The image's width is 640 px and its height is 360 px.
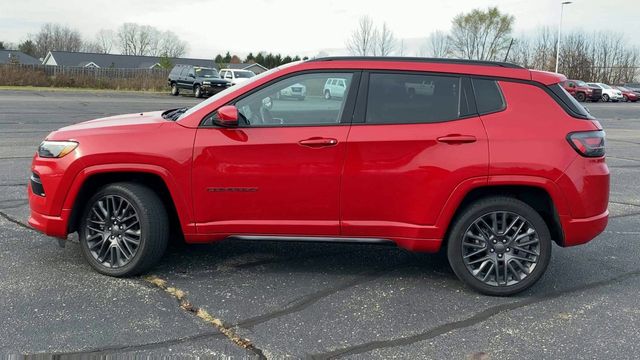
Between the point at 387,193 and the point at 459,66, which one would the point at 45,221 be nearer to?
the point at 387,193

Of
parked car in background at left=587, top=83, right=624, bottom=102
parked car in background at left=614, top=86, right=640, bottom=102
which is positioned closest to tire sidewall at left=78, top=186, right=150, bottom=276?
parked car in background at left=587, top=83, right=624, bottom=102

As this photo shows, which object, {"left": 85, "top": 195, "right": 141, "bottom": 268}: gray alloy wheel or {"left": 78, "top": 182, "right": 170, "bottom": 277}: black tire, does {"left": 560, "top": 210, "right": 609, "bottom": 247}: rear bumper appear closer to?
{"left": 78, "top": 182, "right": 170, "bottom": 277}: black tire

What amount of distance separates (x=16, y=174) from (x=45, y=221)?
15.3 ft

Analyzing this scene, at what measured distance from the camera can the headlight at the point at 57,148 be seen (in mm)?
4266

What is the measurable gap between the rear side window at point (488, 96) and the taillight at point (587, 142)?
0.56m

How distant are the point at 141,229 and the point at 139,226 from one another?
5 centimetres

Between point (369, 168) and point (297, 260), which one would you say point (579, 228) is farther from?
point (297, 260)

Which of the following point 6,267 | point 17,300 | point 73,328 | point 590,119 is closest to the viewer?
point 73,328

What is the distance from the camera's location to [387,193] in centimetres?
412

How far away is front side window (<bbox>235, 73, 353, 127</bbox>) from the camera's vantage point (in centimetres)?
422

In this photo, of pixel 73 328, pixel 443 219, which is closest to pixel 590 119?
pixel 443 219

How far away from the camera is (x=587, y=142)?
4.11 metres

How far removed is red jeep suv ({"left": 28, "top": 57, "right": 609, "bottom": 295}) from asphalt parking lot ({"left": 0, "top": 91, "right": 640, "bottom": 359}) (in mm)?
A: 352

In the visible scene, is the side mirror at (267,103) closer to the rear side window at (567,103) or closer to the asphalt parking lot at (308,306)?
the asphalt parking lot at (308,306)
